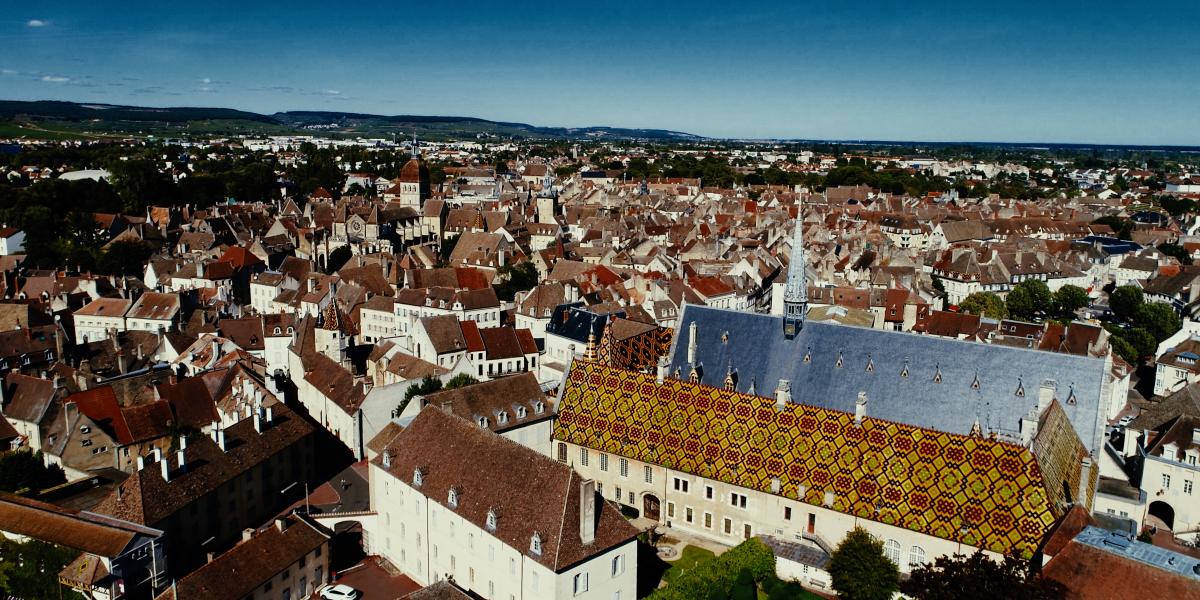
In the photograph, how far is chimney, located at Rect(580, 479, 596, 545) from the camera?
36062 millimetres

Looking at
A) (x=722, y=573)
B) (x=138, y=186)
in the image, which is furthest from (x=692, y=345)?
(x=138, y=186)

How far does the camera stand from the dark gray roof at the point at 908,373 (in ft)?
140

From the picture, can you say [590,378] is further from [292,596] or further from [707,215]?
[707,215]

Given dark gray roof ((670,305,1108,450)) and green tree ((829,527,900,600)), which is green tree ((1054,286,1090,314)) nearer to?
dark gray roof ((670,305,1108,450))

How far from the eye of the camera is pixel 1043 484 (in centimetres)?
3753

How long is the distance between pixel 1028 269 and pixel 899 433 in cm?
8921

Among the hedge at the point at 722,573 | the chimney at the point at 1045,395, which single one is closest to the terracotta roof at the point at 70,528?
the hedge at the point at 722,573

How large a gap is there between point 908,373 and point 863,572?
37.4ft

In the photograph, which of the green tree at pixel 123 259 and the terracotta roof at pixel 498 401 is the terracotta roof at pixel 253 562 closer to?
the terracotta roof at pixel 498 401

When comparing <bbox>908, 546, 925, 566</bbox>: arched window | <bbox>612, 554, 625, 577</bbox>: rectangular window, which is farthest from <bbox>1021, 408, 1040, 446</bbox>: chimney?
<bbox>612, 554, 625, 577</bbox>: rectangular window

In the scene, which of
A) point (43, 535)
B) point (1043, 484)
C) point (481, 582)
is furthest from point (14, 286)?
point (1043, 484)

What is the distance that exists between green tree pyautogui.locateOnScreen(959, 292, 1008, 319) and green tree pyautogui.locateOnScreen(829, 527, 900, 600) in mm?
62571

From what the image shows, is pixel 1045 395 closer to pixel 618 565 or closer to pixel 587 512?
pixel 618 565

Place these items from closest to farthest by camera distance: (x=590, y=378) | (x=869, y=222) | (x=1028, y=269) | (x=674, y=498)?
(x=674, y=498), (x=590, y=378), (x=1028, y=269), (x=869, y=222)
